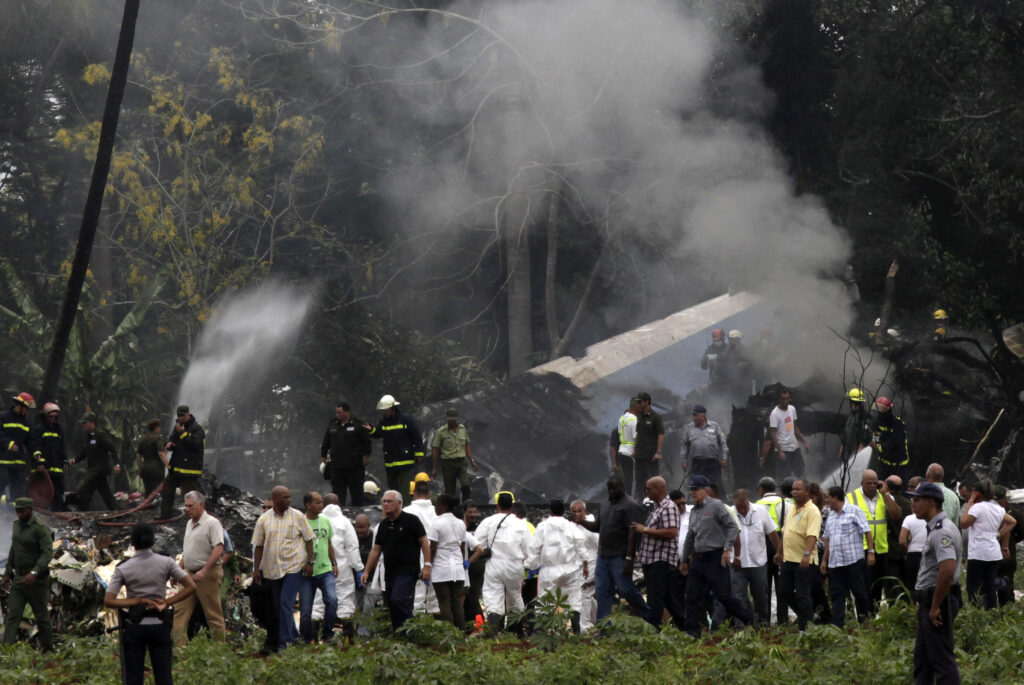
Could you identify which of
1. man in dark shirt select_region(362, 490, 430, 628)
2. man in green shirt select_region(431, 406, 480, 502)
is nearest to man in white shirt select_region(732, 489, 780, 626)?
man in dark shirt select_region(362, 490, 430, 628)

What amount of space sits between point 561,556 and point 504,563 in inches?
19.2

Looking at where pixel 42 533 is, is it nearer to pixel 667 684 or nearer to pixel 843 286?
pixel 667 684

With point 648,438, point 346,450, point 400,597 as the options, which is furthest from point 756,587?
point 346,450

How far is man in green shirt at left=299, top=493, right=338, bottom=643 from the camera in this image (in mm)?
10219

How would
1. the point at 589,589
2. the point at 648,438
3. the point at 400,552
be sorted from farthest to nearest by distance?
the point at 648,438 → the point at 589,589 → the point at 400,552

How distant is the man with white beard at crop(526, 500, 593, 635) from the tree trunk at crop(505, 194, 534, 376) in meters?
15.5

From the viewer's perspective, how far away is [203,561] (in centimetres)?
994

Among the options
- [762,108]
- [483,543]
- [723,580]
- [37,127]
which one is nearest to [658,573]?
[723,580]

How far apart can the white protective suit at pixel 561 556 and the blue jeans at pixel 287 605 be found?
6.71 feet

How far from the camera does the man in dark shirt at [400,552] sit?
32.4 ft

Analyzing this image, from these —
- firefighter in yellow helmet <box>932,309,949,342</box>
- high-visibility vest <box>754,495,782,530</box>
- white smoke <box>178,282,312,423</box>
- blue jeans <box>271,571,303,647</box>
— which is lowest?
blue jeans <box>271,571,303,647</box>

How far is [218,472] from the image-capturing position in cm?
2320

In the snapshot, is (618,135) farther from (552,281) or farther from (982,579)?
(982,579)

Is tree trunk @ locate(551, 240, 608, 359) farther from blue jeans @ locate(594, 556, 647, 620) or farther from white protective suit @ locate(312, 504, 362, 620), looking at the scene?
blue jeans @ locate(594, 556, 647, 620)
